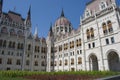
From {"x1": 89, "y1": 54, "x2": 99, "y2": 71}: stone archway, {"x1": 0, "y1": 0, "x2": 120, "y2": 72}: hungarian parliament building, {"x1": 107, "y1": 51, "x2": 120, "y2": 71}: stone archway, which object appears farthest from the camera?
{"x1": 89, "y1": 54, "x2": 99, "y2": 71}: stone archway

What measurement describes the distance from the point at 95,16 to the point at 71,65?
19389 millimetres

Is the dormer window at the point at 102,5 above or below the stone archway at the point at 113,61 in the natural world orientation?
above

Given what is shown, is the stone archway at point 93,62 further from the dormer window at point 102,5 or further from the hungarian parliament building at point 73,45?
the dormer window at point 102,5

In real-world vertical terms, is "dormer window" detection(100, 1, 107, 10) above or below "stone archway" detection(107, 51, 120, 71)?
above

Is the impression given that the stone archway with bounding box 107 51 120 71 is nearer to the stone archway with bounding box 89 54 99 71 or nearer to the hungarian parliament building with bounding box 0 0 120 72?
the hungarian parliament building with bounding box 0 0 120 72

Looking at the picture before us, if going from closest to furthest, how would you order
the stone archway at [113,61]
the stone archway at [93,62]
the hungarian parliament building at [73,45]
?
the stone archway at [113,61]
the hungarian parliament building at [73,45]
the stone archway at [93,62]

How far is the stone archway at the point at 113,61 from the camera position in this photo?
110ft

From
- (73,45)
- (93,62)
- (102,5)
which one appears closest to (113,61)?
(93,62)

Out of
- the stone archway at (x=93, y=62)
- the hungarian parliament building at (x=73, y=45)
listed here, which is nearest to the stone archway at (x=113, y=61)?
the hungarian parliament building at (x=73, y=45)

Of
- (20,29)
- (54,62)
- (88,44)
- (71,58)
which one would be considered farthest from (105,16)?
(20,29)

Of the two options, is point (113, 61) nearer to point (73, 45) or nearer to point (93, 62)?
point (93, 62)

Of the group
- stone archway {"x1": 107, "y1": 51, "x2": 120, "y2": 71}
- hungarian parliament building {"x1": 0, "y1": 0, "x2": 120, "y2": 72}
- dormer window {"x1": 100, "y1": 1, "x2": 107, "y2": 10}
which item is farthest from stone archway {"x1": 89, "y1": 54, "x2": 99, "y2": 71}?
dormer window {"x1": 100, "y1": 1, "x2": 107, "y2": 10}

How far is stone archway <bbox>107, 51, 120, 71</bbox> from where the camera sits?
33406 millimetres

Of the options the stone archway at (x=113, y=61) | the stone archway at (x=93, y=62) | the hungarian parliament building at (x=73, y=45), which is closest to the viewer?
the stone archway at (x=113, y=61)
